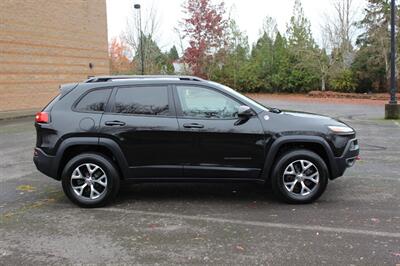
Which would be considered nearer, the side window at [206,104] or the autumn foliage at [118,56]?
the side window at [206,104]

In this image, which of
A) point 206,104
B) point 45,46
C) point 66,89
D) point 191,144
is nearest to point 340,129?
point 206,104

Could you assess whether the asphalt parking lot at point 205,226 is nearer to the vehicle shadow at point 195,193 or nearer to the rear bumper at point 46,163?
the vehicle shadow at point 195,193

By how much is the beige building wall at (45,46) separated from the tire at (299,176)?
19.7 metres

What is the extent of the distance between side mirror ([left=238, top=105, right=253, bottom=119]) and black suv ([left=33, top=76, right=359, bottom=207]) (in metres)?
0.01

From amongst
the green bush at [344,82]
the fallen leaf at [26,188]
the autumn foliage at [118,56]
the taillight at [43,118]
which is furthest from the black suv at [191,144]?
the autumn foliage at [118,56]

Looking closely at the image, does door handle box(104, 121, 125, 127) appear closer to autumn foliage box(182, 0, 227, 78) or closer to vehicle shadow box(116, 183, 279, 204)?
vehicle shadow box(116, 183, 279, 204)

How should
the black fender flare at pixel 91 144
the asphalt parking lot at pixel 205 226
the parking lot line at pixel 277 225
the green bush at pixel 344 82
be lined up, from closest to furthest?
the asphalt parking lot at pixel 205 226 < the parking lot line at pixel 277 225 < the black fender flare at pixel 91 144 < the green bush at pixel 344 82

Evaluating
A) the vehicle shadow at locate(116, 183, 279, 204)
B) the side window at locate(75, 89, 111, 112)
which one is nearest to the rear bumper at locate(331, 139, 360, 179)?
the vehicle shadow at locate(116, 183, 279, 204)

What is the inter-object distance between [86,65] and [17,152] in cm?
1858

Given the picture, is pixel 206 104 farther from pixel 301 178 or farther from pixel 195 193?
pixel 301 178

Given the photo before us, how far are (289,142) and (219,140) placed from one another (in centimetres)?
90

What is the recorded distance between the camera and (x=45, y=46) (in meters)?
24.8

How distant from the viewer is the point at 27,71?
2375cm

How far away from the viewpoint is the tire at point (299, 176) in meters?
5.79
